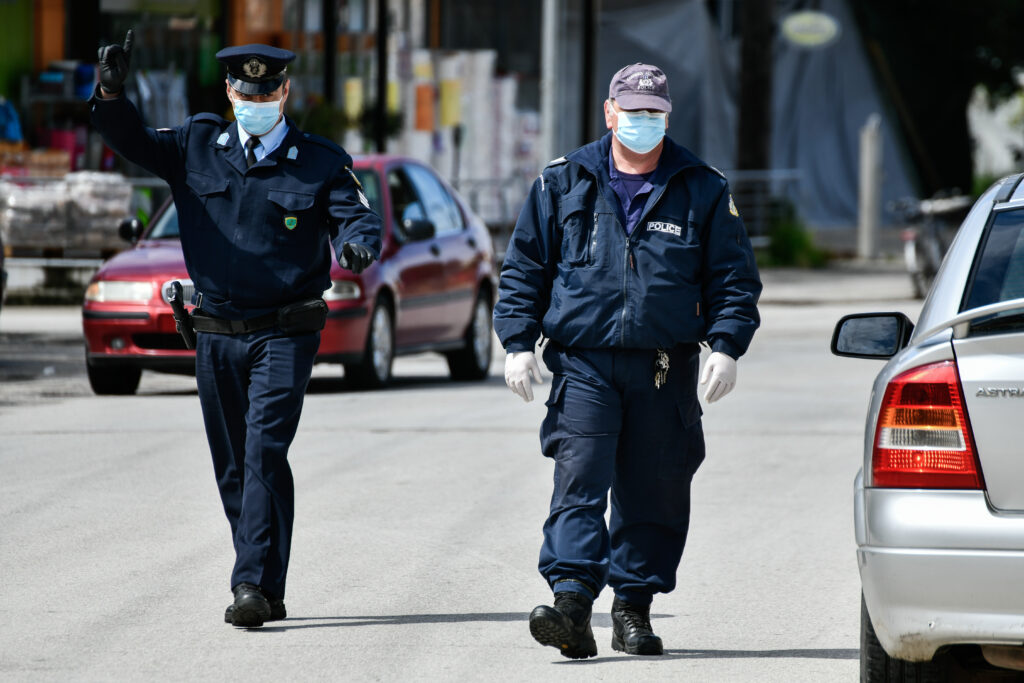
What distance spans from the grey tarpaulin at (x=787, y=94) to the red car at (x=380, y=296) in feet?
53.3

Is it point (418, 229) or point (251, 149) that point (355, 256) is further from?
point (418, 229)

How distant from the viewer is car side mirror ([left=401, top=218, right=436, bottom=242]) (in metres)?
13.2

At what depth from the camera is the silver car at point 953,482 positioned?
432 cm

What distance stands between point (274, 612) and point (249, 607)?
175 millimetres

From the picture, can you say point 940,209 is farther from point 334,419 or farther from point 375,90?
point 334,419

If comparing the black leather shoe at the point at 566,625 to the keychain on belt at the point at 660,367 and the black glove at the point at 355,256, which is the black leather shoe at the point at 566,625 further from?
the black glove at the point at 355,256

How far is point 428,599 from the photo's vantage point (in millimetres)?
6684

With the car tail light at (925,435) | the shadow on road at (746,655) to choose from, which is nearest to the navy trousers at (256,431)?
the shadow on road at (746,655)

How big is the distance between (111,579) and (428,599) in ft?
3.86

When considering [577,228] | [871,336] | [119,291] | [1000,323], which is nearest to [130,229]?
[119,291]

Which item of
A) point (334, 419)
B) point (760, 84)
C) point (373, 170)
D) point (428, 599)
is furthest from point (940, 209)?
point (428, 599)

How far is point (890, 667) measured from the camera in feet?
15.6

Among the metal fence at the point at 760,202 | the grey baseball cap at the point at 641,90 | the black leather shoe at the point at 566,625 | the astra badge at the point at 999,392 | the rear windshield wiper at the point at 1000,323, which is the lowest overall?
the metal fence at the point at 760,202

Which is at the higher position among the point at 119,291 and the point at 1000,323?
the point at 1000,323
